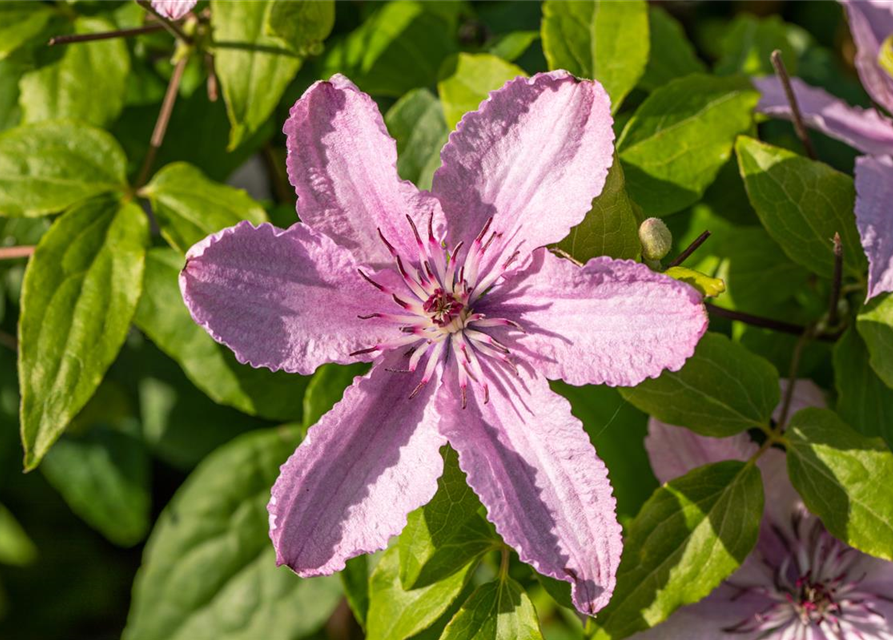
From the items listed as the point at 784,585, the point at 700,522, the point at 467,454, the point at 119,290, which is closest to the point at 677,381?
the point at 700,522

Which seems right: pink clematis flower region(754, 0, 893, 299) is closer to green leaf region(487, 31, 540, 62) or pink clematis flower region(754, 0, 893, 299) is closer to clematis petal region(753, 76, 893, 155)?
clematis petal region(753, 76, 893, 155)

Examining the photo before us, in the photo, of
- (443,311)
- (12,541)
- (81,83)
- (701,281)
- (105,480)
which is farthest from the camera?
(12,541)

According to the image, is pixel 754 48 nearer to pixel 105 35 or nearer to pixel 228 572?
pixel 105 35

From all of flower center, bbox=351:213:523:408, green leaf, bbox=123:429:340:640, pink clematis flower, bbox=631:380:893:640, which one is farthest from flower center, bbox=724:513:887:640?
green leaf, bbox=123:429:340:640

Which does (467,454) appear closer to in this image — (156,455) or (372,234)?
(372,234)

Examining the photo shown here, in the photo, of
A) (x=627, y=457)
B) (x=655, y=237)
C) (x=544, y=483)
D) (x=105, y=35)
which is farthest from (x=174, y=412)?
(x=655, y=237)

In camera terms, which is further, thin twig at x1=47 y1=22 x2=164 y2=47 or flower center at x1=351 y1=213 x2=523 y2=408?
thin twig at x1=47 y1=22 x2=164 y2=47

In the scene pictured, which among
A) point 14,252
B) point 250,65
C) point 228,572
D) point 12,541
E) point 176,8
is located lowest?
point 12,541
